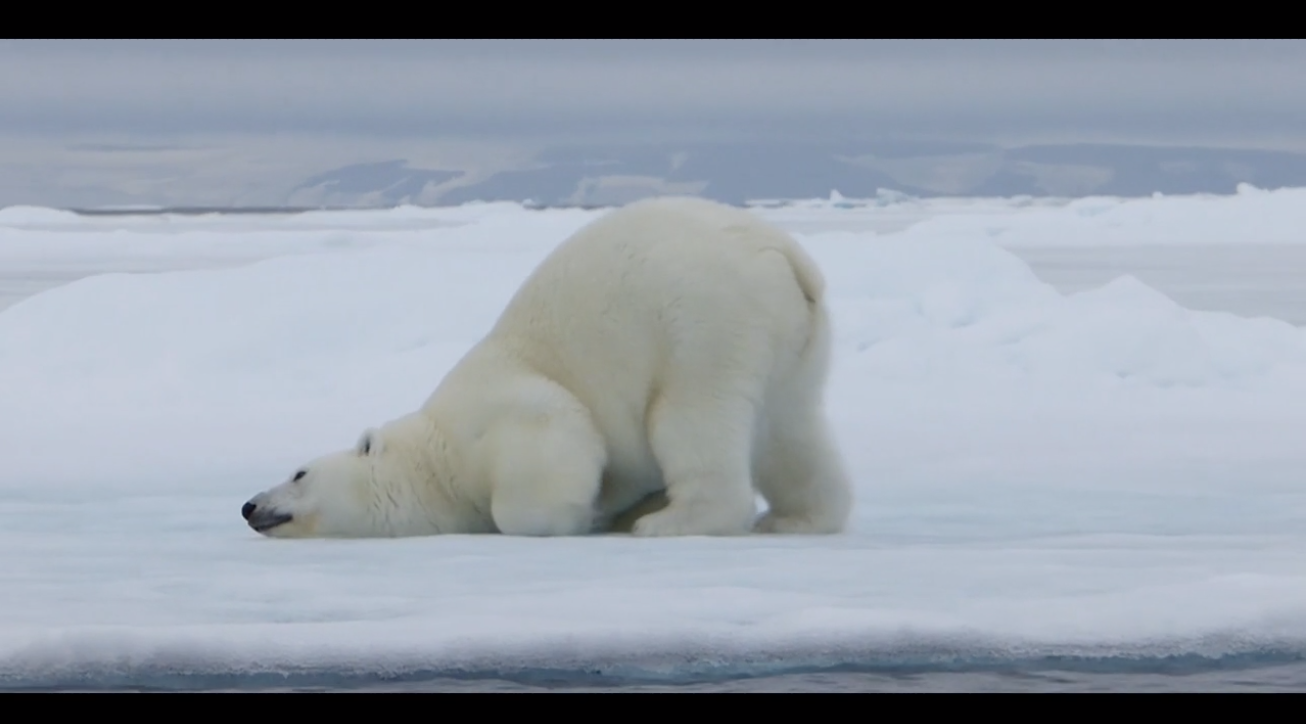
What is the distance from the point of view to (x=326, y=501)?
5516mm

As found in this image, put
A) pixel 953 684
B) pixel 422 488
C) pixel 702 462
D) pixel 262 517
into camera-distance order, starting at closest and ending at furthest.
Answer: pixel 953 684
pixel 702 462
pixel 262 517
pixel 422 488

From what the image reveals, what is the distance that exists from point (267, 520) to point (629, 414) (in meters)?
1.19

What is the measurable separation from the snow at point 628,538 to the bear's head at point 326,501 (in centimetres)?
18

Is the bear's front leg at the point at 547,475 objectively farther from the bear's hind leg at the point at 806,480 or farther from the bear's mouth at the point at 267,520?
the bear's mouth at the point at 267,520

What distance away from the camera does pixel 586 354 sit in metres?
5.39

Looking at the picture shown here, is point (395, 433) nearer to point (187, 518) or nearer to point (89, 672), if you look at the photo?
point (187, 518)

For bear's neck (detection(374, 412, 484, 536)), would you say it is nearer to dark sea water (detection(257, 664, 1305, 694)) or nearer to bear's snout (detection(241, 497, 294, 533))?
→ bear's snout (detection(241, 497, 294, 533))

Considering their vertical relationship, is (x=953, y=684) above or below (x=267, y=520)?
below

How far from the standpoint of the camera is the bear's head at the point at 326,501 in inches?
216

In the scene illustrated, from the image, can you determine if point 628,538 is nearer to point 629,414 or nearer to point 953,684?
point 629,414

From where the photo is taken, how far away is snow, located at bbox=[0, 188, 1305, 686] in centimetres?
391

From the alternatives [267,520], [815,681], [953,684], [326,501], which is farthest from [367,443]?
[953,684]

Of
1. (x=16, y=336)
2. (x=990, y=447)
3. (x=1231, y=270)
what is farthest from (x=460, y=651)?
(x=1231, y=270)

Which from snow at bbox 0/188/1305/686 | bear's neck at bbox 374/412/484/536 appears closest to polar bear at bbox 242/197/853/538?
bear's neck at bbox 374/412/484/536
